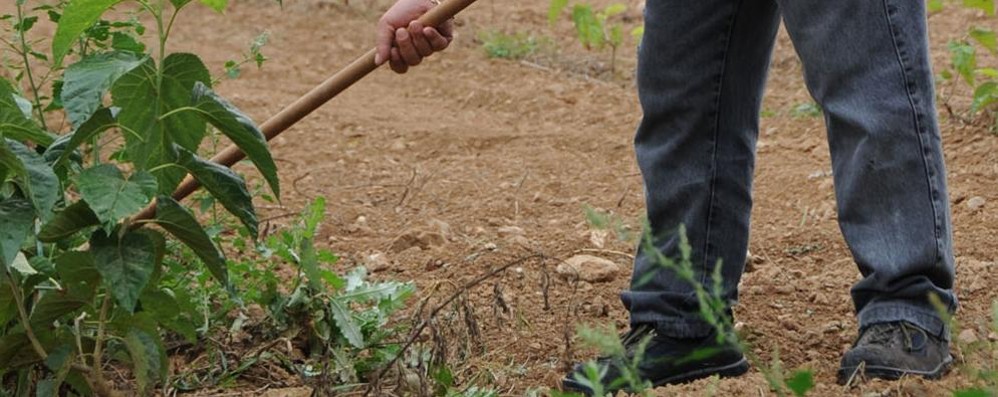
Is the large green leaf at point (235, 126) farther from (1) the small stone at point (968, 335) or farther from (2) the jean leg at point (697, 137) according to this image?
(1) the small stone at point (968, 335)

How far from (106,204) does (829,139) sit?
1.20 meters

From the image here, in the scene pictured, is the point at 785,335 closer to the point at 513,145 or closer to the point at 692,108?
the point at 692,108

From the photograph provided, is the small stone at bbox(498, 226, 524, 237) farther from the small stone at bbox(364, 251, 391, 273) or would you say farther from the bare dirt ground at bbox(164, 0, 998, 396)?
the small stone at bbox(364, 251, 391, 273)

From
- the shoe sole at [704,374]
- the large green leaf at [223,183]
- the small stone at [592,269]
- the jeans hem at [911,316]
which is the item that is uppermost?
the large green leaf at [223,183]

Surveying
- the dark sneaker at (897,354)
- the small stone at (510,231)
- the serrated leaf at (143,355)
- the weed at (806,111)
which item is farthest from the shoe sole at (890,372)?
the weed at (806,111)

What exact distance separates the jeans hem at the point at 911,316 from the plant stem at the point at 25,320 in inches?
53.9

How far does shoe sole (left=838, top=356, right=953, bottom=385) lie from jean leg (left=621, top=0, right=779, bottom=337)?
12.1 inches

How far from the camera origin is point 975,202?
3906 mm

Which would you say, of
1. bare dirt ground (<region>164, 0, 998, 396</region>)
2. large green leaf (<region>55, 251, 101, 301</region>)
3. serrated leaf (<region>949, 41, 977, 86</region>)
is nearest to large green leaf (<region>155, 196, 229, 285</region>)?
large green leaf (<region>55, 251, 101, 301</region>)

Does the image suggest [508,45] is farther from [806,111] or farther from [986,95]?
[986,95]

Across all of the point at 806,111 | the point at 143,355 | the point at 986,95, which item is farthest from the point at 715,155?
the point at 806,111

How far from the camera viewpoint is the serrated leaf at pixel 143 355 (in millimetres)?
2422

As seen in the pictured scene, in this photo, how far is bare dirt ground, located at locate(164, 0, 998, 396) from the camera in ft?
10.2

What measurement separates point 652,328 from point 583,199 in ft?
5.53
